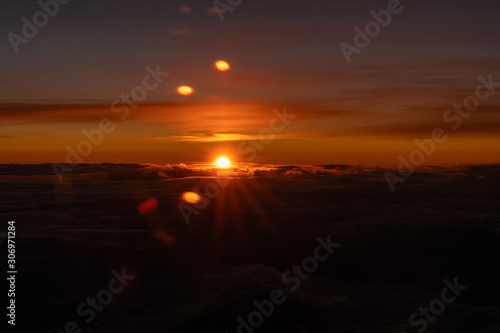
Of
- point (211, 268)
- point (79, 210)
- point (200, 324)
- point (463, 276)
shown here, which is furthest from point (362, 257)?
point (79, 210)

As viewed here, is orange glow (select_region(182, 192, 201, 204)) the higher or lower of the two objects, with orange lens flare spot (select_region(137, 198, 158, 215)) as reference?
higher

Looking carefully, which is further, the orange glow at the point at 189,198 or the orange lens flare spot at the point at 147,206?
the orange glow at the point at 189,198

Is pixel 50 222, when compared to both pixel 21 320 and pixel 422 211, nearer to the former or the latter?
pixel 21 320

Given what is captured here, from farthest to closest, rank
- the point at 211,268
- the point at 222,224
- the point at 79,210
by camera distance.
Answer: the point at 79,210 → the point at 222,224 → the point at 211,268

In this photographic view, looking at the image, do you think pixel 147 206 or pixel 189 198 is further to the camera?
pixel 189 198

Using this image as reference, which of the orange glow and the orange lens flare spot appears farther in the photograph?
the orange glow

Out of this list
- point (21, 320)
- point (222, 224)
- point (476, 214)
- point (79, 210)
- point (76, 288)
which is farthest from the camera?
point (476, 214)

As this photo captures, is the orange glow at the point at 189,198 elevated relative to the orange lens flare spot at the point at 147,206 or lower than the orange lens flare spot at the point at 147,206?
elevated

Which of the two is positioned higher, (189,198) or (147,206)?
(189,198)
